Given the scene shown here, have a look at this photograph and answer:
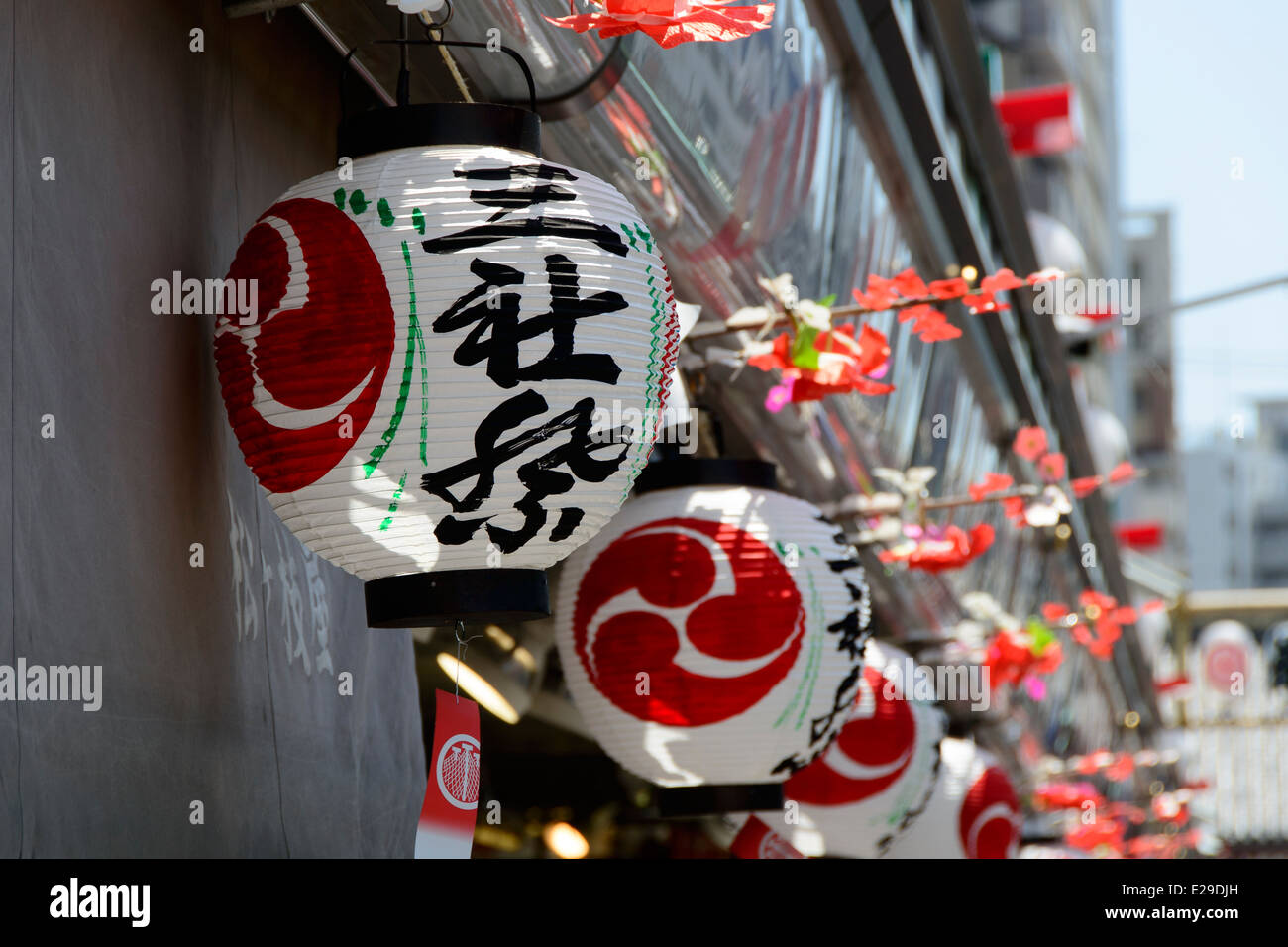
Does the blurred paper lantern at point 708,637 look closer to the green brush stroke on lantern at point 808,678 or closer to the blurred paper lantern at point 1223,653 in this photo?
the green brush stroke on lantern at point 808,678

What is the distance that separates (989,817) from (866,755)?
6.25 ft

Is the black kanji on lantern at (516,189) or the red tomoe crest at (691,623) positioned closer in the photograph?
the black kanji on lantern at (516,189)

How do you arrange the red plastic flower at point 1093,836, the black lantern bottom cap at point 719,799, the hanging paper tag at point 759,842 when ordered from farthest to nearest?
the red plastic flower at point 1093,836 < the hanging paper tag at point 759,842 < the black lantern bottom cap at point 719,799

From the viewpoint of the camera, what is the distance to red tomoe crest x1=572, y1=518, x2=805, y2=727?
13.0ft

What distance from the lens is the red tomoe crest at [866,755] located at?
18.8 feet

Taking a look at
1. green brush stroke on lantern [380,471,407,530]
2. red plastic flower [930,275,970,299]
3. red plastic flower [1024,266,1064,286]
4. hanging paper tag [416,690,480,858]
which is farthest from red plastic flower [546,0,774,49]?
red plastic flower [1024,266,1064,286]

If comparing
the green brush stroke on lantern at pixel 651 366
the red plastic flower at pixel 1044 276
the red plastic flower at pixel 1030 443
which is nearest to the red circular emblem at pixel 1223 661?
the red plastic flower at pixel 1030 443

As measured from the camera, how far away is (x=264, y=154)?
3.26m

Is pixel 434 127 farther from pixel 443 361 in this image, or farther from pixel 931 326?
pixel 931 326

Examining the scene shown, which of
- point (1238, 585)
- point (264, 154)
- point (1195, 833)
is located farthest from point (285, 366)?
point (1238, 585)

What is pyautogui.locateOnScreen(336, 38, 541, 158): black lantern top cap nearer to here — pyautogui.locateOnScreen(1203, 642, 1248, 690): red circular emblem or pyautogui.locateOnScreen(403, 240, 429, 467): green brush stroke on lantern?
pyautogui.locateOnScreen(403, 240, 429, 467): green brush stroke on lantern

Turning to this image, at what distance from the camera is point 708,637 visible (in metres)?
3.96

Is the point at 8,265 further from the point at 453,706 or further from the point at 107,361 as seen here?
the point at 453,706
